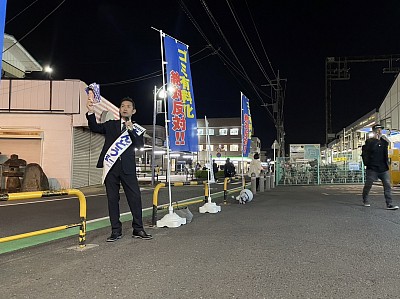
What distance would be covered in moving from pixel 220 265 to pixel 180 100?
161 inches

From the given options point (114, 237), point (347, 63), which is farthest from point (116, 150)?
point (347, 63)

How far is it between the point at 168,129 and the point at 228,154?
56957 mm

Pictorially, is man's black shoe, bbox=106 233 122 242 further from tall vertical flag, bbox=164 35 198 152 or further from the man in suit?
tall vertical flag, bbox=164 35 198 152

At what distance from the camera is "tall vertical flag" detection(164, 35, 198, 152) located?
22.2ft

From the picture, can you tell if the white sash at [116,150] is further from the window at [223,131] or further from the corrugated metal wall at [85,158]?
the window at [223,131]

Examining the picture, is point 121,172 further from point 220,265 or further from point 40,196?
point 220,265

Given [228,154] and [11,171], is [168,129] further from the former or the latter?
[228,154]

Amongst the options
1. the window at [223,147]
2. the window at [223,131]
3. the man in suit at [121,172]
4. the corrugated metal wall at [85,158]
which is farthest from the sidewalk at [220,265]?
the window at [223,131]

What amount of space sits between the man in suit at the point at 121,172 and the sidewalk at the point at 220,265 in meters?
0.26

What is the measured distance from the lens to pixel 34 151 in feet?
54.4

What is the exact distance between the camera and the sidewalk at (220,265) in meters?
2.90

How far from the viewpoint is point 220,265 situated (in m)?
3.61

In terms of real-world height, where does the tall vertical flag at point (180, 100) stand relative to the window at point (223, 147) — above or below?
below

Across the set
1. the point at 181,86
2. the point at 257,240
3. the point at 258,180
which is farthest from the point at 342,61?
the point at 257,240
